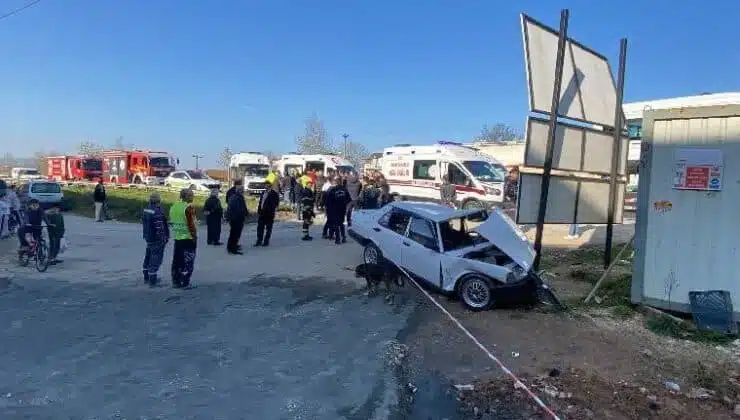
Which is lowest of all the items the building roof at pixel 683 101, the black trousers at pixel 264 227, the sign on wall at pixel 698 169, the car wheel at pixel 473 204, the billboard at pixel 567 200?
the black trousers at pixel 264 227

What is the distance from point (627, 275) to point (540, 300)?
2.48m

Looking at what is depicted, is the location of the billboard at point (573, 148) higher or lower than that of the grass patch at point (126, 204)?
higher

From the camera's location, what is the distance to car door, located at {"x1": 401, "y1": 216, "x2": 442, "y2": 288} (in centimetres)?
822

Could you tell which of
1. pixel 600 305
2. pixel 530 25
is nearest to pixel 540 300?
pixel 600 305

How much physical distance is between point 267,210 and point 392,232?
Answer: 15.6 feet

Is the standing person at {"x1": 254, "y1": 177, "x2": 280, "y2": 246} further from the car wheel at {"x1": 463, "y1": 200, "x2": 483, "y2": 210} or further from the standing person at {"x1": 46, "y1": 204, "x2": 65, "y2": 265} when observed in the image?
the car wheel at {"x1": 463, "y1": 200, "x2": 483, "y2": 210}

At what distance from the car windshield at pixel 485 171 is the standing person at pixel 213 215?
847cm

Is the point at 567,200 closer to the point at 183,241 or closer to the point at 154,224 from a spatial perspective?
the point at 183,241

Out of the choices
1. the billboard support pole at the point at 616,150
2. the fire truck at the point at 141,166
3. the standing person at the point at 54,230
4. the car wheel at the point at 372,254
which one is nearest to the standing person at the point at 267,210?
the car wheel at the point at 372,254

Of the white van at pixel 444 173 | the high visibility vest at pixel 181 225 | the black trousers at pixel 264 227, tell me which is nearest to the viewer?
the high visibility vest at pixel 181 225

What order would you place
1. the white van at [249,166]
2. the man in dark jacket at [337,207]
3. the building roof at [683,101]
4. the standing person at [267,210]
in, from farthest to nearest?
the white van at [249,166] < the building roof at [683,101] < the man in dark jacket at [337,207] < the standing person at [267,210]

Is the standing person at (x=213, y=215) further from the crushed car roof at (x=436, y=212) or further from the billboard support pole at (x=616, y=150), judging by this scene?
the billboard support pole at (x=616, y=150)

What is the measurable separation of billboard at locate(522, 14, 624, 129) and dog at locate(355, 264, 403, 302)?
3.41 metres

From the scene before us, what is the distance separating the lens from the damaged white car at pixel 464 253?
7.48 metres
